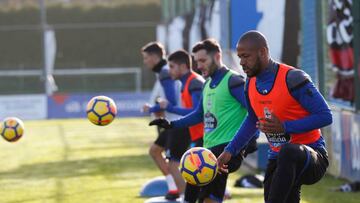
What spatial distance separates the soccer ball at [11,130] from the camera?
Answer: 12.4 meters

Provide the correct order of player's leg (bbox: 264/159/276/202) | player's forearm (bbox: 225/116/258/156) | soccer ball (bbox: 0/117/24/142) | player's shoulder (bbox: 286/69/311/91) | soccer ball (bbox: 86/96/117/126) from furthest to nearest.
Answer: soccer ball (bbox: 0/117/24/142) → soccer ball (bbox: 86/96/117/126) → player's forearm (bbox: 225/116/258/156) → player's leg (bbox: 264/159/276/202) → player's shoulder (bbox: 286/69/311/91)

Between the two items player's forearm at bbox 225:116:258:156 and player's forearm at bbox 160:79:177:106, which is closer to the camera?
player's forearm at bbox 225:116:258:156

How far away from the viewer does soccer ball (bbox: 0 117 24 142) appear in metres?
12.4

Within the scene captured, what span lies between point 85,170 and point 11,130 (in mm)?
3546

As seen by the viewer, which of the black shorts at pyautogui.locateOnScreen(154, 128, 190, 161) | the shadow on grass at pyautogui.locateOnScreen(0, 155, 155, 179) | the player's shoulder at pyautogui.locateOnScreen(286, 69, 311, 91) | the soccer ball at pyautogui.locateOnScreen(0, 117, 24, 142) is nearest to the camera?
the player's shoulder at pyautogui.locateOnScreen(286, 69, 311, 91)

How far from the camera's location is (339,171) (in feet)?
45.0

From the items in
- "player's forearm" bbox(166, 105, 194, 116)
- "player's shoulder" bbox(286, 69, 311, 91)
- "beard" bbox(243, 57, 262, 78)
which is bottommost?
"player's forearm" bbox(166, 105, 194, 116)

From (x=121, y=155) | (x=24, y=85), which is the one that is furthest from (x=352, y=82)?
(x=24, y=85)

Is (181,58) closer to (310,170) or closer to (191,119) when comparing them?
(191,119)

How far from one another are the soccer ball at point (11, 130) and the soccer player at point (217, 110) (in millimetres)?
4785

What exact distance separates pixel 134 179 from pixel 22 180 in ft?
6.32

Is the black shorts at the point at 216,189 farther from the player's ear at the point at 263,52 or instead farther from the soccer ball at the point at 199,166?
the player's ear at the point at 263,52

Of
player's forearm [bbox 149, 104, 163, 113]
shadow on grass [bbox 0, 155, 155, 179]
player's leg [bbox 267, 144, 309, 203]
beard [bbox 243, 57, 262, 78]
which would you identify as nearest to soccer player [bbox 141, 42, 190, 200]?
player's forearm [bbox 149, 104, 163, 113]

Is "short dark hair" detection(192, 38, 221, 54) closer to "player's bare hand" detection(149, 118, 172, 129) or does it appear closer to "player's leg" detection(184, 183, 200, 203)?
Answer: "player's bare hand" detection(149, 118, 172, 129)
